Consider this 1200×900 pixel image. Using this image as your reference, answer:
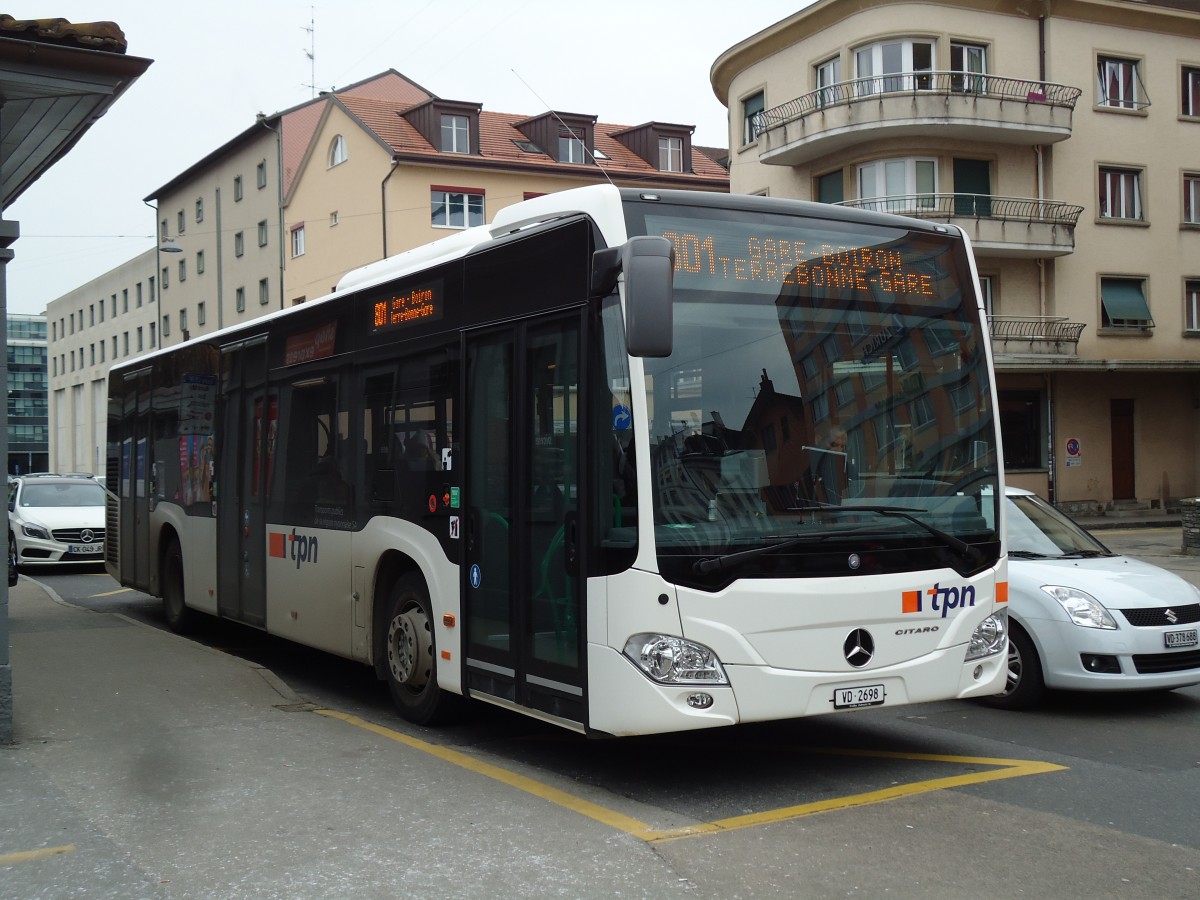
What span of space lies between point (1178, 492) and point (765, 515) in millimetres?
35509

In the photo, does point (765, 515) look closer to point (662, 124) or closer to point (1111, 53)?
point (1111, 53)

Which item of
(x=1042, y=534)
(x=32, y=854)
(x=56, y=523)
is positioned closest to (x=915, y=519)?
(x=1042, y=534)

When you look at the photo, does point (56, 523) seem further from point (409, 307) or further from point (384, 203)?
point (384, 203)

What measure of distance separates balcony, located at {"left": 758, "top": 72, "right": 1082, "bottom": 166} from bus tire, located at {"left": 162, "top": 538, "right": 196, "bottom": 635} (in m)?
24.3

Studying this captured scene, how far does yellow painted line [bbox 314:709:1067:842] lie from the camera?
5.69m

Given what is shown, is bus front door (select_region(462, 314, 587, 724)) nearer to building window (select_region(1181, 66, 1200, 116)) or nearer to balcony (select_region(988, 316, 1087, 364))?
balcony (select_region(988, 316, 1087, 364))

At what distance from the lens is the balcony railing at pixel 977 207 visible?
110 ft

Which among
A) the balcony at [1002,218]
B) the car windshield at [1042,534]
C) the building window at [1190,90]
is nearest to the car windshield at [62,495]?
the car windshield at [1042,534]

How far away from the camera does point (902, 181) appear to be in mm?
33875

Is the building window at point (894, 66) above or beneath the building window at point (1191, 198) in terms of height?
above

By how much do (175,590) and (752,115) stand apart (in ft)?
94.9

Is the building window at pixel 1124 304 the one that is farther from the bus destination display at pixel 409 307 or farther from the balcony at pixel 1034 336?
the bus destination display at pixel 409 307

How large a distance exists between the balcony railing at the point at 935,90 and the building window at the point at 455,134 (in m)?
15.2

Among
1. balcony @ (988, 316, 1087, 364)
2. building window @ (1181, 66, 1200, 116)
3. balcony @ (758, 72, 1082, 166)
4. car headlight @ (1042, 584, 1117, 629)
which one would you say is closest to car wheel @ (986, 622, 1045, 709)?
car headlight @ (1042, 584, 1117, 629)
